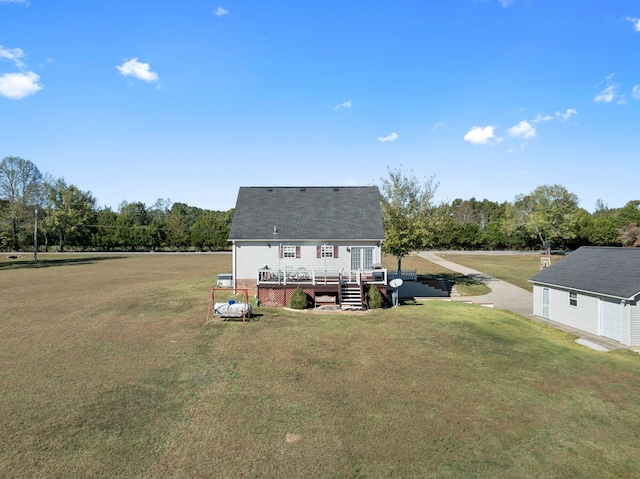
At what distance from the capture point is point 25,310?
20750 mm

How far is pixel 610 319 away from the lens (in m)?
18.2

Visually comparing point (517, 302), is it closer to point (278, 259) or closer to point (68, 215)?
point (278, 259)

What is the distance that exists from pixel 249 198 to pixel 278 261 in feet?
23.8

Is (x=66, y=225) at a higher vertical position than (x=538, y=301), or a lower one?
higher

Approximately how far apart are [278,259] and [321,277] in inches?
194

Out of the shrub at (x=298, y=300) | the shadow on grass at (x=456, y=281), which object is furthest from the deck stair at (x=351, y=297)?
the shadow on grass at (x=456, y=281)

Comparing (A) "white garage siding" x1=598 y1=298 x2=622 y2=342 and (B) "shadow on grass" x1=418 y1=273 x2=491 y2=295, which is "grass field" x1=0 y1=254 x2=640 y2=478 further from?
(B) "shadow on grass" x1=418 y1=273 x2=491 y2=295

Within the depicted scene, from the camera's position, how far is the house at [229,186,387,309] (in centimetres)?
2308

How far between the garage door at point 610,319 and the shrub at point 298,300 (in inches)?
633

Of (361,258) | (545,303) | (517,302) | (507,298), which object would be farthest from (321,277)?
(507,298)

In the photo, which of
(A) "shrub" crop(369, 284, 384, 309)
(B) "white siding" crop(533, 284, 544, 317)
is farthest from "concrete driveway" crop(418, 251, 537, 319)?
(A) "shrub" crop(369, 284, 384, 309)

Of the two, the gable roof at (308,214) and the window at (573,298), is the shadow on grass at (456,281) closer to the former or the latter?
the gable roof at (308,214)

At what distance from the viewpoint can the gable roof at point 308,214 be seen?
27.0 m

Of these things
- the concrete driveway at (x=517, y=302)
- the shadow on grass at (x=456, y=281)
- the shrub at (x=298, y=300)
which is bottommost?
the concrete driveway at (x=517, y=302)
